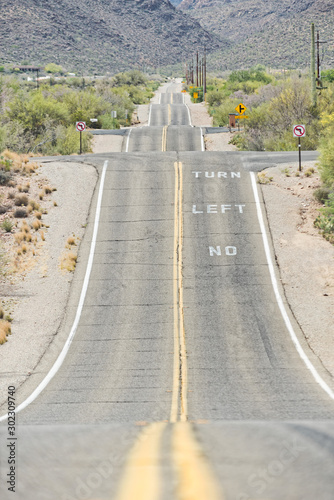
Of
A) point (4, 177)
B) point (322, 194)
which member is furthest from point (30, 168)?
point (322, 194)

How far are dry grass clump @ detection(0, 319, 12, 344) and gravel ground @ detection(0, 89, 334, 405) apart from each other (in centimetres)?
18

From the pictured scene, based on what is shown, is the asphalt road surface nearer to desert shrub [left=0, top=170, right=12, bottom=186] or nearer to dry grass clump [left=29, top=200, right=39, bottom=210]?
dry grass clump [left=29, top=200, right=39, bottom=210]

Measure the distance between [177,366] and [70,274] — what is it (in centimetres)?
885

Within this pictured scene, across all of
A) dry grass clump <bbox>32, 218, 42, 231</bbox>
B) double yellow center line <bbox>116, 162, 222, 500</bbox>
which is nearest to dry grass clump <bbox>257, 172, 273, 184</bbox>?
dry grass clump <bbox>32, 218, 42, 231</bbox>

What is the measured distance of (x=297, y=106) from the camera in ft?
148

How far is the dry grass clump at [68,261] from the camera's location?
23859mm

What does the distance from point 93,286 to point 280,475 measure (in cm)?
1523

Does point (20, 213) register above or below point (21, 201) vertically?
below

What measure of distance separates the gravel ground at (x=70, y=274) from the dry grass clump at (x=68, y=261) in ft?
0.81

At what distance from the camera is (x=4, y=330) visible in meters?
18.6

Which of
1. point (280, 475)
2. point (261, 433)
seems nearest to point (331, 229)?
point (261, 433)

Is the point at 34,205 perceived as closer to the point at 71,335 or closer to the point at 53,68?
the point at 71,335

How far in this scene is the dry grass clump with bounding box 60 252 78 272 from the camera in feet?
78.3

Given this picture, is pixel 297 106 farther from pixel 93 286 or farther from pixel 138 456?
pixel 138 456
